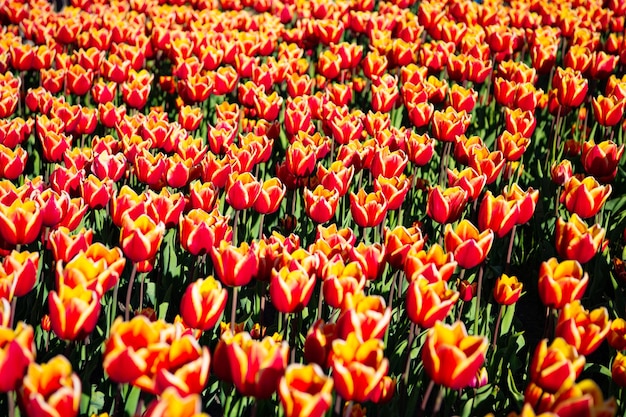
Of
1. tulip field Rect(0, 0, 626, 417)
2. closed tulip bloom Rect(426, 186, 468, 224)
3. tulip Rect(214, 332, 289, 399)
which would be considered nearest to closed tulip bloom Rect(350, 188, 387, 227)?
tulip field Rect(0, 0, 626, 417)

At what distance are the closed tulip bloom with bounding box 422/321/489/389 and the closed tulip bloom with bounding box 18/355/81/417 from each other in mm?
958

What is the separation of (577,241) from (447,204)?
59cm

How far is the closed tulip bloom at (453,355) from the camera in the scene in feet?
5.77

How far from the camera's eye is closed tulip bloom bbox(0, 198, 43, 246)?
7.89 feet

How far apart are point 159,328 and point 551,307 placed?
4.66 feet

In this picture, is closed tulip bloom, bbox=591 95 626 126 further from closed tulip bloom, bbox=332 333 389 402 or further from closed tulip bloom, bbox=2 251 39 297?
closed tulip bloom, bbox=2 251 39 297

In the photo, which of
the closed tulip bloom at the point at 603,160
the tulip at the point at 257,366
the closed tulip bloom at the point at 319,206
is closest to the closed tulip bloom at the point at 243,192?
the closed tulip bloom at the point at 319,206

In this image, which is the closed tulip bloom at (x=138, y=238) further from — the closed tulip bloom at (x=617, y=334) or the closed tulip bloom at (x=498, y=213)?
the closed tulip bloom at (x=617, y=334)

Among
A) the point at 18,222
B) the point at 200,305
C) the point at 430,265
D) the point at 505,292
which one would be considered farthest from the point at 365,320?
the point at 18,222

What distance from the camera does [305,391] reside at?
5.55ft

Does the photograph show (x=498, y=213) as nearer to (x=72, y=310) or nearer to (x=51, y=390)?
(x=72, y=310)

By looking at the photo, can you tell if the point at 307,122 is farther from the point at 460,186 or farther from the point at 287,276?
the point at 287,276

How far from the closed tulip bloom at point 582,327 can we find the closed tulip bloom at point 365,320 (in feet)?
1.96

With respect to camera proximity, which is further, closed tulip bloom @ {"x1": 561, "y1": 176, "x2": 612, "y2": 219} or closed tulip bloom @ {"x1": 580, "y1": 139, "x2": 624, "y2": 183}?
closed tulip bloom @ {"x1": 580, "y1": 139, "x2": 624, "y2": 183}
